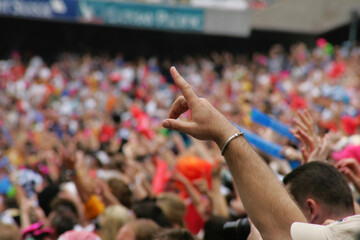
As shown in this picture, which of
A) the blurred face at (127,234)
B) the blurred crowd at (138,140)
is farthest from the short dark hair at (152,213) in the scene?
the blurred face at (127,234)

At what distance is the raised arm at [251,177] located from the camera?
1.70m

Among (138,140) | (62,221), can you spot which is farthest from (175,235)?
(138,140)

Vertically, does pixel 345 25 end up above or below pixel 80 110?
above

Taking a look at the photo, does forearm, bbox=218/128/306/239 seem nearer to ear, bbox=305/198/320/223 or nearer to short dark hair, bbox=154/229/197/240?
ear, bbox=305/198/320/223

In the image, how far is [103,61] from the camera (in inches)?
929

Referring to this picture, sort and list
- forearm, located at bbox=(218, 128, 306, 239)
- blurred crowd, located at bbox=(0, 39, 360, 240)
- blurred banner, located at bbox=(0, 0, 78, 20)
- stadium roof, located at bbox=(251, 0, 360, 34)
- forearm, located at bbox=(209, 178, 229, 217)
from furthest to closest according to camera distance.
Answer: stadium roof, located at bbox=(251, 0, 360, 34), blurred banner, located at bbox=(0, 0, 78, 20), forearm, located at bbox=(209, 178, 229, 217), blurred crowd, located at bbox=(0, 39, 360, 240), forearm, located at bbox=(218, 128, 306, 239)

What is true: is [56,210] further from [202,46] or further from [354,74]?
[202,46]

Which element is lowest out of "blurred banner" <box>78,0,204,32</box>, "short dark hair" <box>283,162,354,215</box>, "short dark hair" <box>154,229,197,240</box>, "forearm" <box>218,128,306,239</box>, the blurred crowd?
the blurred crowd

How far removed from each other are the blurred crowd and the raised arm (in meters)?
0.62

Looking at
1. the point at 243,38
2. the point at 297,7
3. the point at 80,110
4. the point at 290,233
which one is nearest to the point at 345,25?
the point at 297,7

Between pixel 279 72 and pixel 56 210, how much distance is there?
48.7ft

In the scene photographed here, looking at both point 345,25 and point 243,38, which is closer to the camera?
point 345,25

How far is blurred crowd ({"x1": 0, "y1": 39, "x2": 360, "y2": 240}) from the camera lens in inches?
164

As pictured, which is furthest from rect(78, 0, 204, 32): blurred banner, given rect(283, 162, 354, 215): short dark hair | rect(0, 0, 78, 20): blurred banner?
rect(283, 162, 354, 215): short dark hair
